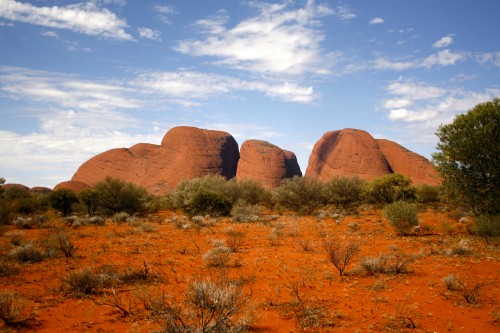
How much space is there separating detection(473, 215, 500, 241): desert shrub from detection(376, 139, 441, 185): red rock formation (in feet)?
170

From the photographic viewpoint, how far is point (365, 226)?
16406mm

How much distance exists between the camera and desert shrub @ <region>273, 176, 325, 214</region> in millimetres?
26844

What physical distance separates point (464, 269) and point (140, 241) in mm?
11120

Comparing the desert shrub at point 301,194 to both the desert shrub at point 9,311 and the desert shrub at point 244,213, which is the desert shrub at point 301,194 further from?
the desert shrub at point 9,311

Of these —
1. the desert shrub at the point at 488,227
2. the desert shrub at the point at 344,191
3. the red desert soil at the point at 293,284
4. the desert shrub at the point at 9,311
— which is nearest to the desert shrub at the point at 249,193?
the desert shrub at the point at 344,191

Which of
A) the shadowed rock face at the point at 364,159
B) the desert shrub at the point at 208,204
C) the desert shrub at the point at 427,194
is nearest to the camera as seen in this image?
the desert shrub at the point at 208,204

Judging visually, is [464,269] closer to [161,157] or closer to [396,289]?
[396,289]

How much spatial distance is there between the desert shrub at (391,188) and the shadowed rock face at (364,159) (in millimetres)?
33101

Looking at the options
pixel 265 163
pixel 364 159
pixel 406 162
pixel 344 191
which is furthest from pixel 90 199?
pixel 406 162

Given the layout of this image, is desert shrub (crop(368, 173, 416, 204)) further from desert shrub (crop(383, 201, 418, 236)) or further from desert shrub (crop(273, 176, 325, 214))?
desert shrub (crop(383, 201, 418, 236))

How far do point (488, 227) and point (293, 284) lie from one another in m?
9.21

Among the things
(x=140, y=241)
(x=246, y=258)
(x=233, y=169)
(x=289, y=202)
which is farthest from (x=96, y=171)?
(x=246, y=258)

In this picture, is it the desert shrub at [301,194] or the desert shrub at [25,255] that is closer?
the desert shrub at [25,255]

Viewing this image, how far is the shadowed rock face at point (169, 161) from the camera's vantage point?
64.8 m
